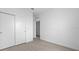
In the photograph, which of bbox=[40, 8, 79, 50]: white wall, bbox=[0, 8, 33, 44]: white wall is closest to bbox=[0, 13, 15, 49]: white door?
bbox=[0, 8, 33, 44]: white wall

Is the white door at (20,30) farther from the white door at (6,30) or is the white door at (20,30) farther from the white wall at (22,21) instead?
the white door at (6,30)

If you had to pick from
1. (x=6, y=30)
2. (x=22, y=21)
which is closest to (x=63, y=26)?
(x=22, y=21)

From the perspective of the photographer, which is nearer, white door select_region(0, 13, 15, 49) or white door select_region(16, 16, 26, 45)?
white door select_region(0, 13, 15, 49)

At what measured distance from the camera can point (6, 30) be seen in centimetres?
299

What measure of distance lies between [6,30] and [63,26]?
3.32 meters

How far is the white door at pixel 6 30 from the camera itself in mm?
2791

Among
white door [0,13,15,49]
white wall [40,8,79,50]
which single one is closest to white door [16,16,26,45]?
white door [0,13,15,49]

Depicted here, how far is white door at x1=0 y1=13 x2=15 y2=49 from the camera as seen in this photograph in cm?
279

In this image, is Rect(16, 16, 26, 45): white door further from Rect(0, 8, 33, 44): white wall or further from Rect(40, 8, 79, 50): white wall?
Rect(40, 8, 79, 50): white wall

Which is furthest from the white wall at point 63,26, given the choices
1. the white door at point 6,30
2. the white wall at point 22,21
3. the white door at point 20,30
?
the white door at point 6,30

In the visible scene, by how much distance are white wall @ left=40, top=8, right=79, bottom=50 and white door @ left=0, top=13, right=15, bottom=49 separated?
8.67ft
